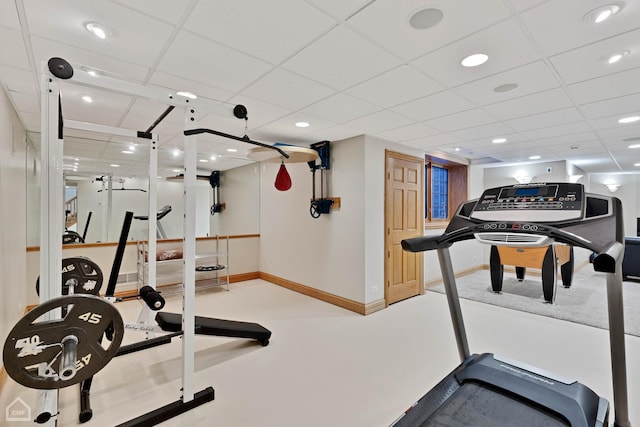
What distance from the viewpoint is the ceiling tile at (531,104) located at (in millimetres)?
2736

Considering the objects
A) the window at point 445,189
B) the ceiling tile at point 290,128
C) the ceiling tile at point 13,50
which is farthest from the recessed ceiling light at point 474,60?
the window at point 445,189

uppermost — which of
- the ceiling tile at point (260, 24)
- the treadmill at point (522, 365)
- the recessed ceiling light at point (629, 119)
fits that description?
the ceiling tile at point (260, 24)

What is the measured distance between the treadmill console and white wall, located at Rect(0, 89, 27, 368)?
3.54 metres

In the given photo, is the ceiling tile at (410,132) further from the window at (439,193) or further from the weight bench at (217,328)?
the weight bench at (217,328)

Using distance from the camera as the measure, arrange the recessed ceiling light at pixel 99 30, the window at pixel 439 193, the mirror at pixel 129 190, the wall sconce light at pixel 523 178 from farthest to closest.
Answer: the wall sconce light at pixel 523 178, the window at pixel 439 193, the mirror at pixel 129 190, the recessed ceiling light at pixel 99 30

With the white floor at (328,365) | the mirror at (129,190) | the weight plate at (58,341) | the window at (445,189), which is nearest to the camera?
the weight plate at (58,341)

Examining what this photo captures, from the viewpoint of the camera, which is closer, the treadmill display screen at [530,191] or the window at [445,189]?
the treadmill display screen at [530,191]

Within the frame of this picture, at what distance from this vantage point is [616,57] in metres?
2.06

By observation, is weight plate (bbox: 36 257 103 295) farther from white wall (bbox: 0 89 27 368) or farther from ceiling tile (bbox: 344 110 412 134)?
ceiling tile (bbox: 344 110 412 134)

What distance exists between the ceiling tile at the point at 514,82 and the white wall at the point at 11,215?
3827 millimetres

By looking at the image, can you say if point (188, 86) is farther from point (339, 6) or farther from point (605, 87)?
point (605, 87)

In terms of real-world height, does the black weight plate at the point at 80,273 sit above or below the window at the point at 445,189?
below

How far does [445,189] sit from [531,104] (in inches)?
148

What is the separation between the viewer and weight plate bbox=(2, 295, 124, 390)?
1242 mm
